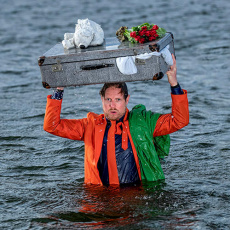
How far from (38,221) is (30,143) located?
353 cm

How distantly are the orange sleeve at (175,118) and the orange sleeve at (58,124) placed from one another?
887mm

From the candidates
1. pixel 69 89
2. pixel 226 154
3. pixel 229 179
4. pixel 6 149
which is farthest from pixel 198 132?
pixel 69 89

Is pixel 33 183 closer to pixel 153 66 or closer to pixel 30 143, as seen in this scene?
pixel 30 143

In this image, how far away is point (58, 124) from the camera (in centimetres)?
669

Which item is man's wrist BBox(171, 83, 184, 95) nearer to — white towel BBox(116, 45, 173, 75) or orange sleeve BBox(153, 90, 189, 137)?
orange sleeve BBox(153, 90, 189, 137)

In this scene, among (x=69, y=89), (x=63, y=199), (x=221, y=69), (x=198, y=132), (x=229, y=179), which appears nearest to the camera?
(x=63, y=199)

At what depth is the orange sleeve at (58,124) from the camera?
657cm

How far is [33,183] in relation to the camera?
8.03 meters

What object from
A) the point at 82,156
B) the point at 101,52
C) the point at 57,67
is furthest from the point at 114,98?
the point at 82,156

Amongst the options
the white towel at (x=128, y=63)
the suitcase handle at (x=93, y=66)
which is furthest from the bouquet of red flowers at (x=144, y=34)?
the suitcase handle at (x=93, y=66)

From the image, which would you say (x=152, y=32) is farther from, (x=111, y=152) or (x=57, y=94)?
(x=111, y=152)

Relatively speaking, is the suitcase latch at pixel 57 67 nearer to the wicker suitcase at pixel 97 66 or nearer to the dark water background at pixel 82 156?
the wicker suitcase at pixel 97 66

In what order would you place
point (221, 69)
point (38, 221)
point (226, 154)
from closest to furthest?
point (38, 221) → point (226, 154) → point (221, 69)

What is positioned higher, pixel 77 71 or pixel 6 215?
pixel 77 71
